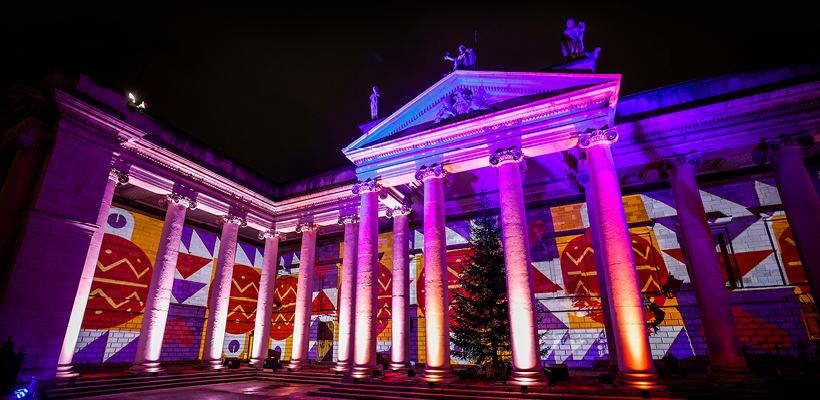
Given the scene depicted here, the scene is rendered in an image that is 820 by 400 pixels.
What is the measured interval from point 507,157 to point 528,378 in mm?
7002

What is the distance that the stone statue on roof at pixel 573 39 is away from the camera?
1362 centimetres

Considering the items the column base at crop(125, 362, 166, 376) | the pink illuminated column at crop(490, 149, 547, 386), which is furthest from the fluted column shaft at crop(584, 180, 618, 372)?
the column base at crop(125, 362, 166, 376)

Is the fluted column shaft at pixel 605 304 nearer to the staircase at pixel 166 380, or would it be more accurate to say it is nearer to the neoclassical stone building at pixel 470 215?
the neoclassical stone building at pixel 470 215

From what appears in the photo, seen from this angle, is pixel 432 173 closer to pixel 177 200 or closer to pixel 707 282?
pixel 707 282

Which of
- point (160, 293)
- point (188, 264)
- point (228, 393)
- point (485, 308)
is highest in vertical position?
point (188, 264)

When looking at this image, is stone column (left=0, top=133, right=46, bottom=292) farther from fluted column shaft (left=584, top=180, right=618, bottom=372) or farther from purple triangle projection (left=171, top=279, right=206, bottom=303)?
fluted column shaft (left=584, top=180, right=618, bottom=372)

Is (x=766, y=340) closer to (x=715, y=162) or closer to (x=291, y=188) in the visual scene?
(x=715, y=162)

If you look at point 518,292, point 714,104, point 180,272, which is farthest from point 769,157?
point 180,272

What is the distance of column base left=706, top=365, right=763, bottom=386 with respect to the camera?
10.8m

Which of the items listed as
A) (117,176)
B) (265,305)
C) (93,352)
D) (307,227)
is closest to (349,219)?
(307,227)

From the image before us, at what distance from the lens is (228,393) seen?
494 inches

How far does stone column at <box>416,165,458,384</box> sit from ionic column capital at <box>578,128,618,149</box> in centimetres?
500

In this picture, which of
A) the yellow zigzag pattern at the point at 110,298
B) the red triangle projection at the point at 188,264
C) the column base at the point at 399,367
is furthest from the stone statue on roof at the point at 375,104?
the yellow zigzag pattern at the point at 110,298

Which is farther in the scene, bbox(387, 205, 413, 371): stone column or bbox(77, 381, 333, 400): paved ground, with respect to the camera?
bbox(387, 205, 413, 371): stone column
